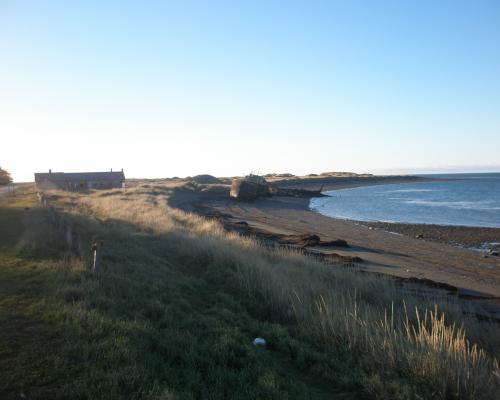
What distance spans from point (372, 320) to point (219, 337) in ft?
9.19

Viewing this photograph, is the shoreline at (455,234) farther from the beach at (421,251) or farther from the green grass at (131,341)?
the green grass at (131,341)

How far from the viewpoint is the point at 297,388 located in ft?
17.0

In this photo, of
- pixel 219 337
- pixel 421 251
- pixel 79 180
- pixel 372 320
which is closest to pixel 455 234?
pixel 421 251

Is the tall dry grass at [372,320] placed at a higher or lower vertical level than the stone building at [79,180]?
lower

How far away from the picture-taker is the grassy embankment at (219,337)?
493 centimetres

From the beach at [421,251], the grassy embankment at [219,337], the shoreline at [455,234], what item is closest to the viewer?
the grassy embankment at [219,337]

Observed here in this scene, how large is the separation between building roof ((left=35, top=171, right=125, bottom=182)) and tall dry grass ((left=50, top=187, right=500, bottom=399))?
55.9 metres

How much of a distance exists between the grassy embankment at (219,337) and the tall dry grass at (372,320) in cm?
2

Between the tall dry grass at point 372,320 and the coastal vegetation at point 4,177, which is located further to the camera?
the coastal vegetation at point 4,177

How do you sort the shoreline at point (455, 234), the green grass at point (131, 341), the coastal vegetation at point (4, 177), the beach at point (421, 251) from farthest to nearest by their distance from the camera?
the coastal vegetation at point (4, 177), the shoreline at point (455, 234), the beach at point (421, 251), the green grass at point (131, 341)

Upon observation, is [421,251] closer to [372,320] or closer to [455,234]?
[455,234]

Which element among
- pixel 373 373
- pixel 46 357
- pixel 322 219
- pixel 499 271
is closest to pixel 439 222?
pixel 322 219

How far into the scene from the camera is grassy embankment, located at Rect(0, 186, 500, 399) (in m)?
4.93

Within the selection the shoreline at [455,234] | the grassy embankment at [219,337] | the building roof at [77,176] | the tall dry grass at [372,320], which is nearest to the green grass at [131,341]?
the grassy embankment at [219,337]
